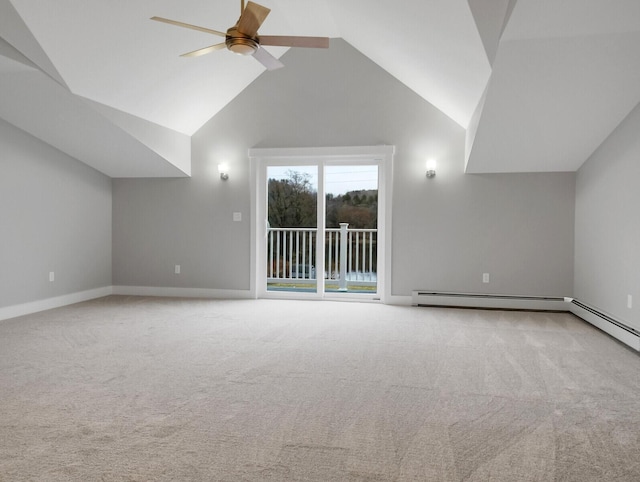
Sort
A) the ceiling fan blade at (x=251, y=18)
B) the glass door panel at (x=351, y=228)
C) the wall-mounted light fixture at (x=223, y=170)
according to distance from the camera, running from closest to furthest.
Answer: the ceiling fan blade at (x=251, y=18) < the glass door panel at (x=351, y=228) < the wall-mounted light fixture at (x=223, y=170)

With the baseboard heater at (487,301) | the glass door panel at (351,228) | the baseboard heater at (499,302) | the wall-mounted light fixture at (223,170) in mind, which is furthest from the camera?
the wall-mounted light fixture at (223,170)

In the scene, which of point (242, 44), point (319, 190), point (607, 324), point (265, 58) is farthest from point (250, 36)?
point (607, 324)

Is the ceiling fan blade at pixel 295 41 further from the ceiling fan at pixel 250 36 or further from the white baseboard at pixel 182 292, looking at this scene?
the white baseboard at pixel 182 292

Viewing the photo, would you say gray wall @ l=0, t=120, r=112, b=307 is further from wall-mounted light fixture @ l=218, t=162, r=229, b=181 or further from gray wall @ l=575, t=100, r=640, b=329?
gray wall @ l=575, t=100, r=640, b=329

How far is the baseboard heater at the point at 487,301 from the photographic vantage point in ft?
17.6

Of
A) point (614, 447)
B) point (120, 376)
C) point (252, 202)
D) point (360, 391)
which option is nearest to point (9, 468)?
point (120, 376)

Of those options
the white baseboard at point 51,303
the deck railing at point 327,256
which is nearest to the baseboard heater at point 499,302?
the deck railing at point 327,256

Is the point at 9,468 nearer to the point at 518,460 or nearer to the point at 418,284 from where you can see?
the point at 518,460

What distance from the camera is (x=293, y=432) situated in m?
2.17

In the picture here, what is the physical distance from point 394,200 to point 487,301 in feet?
5.58

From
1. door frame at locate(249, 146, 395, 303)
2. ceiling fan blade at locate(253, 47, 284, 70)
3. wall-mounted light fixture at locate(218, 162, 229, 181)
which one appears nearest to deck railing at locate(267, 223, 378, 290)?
door frame at locate(249, 146, 395, 303)

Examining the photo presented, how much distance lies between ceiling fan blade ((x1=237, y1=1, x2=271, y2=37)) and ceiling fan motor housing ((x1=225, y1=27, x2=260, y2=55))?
0.03m

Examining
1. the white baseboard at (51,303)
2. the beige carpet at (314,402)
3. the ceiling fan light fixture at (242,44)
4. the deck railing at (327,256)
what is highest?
the ceiling fan light fixture at (242,44)

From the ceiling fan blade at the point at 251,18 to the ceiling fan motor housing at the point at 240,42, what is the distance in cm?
3
